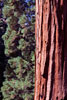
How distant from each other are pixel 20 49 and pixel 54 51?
5.17 meters

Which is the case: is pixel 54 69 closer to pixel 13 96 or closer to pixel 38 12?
pixel 38 12

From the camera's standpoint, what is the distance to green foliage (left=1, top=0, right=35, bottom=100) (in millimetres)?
6059

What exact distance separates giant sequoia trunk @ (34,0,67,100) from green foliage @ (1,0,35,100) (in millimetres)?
4736

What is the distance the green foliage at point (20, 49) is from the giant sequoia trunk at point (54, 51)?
4736 mm

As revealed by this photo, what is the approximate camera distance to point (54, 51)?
115cm

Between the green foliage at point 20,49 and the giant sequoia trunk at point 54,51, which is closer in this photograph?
the giant sequoia trunk at point 54,51

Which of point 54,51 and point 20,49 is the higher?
point 54,51

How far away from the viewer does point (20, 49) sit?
6.30 meters

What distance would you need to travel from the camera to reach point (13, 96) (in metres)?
6.34

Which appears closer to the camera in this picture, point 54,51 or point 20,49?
point 54,51

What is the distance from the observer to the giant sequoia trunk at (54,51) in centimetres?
115

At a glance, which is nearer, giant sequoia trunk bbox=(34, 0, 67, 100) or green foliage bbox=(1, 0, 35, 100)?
giant sequoia trunk bbox=(34, 0, 67, 100)

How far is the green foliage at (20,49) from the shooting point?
19.9ft

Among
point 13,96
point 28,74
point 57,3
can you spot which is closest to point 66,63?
point 57,3
